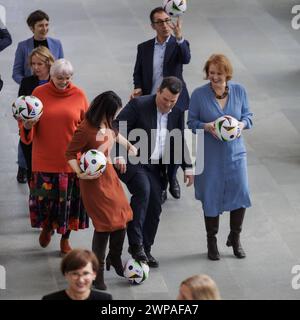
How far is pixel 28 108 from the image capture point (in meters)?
9.34

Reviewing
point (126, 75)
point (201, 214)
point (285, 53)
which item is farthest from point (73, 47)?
point (201, 214)

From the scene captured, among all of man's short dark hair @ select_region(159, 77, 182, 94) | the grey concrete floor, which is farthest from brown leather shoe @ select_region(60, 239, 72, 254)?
man's short dark hair @ select_region(159, 77, 182, 94)

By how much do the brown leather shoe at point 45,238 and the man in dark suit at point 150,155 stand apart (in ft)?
2.68

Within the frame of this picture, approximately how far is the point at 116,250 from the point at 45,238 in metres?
0.95

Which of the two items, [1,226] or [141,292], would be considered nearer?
[141,292]

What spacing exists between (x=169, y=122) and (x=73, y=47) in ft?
19.1

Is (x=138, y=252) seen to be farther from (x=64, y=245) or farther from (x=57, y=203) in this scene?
(x=57, y=203)

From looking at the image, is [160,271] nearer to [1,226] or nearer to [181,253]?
[181,253]

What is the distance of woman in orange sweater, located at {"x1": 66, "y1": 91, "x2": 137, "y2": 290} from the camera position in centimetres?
893

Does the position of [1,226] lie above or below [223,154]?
below

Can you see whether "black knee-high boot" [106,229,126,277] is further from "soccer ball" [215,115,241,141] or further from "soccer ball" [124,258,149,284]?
"soccer ball" [215,115,241,141]

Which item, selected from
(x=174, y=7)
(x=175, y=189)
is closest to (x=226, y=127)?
(x=175, y=189)

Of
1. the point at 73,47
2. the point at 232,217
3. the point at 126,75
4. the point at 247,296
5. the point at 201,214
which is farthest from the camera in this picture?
the point at 73,47

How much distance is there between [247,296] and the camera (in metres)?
9.16
